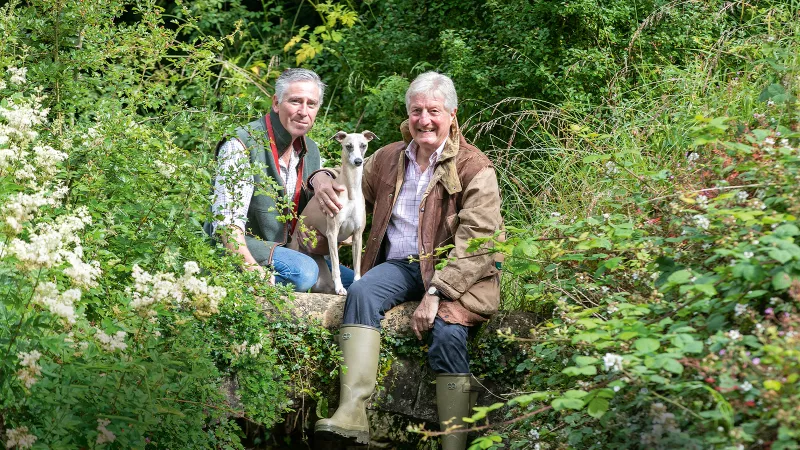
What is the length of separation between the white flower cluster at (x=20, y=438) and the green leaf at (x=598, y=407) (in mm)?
1719

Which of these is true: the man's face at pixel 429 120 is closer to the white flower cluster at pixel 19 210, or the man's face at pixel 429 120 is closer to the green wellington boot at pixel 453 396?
the green wellington boot at pixel 453 396

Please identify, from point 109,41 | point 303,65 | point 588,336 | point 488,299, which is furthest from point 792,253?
point 303,65

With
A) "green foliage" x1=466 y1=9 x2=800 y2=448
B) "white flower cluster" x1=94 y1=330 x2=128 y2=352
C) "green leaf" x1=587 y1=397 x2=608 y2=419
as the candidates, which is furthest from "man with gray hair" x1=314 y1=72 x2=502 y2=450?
"green leaf" x1=587 y1=397 x2=608 y2=419

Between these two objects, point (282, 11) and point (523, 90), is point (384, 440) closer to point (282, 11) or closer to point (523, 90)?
point (523, 90)

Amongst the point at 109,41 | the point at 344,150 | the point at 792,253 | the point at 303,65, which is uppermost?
the point at 303,65

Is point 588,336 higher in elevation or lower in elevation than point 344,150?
lower

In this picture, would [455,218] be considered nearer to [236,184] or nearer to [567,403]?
[236,184]

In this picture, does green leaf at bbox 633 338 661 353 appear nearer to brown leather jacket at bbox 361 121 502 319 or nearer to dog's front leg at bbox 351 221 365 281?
brown leather jacket at bbox 361 121 502 319

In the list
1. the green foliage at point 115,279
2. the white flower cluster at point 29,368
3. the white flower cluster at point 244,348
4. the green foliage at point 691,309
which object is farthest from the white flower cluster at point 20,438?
the green foliage at point 691,309

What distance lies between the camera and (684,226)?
346 cm

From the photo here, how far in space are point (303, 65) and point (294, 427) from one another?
4633mm

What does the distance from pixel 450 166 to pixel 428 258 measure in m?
0.50

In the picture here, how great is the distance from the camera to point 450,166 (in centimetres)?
509

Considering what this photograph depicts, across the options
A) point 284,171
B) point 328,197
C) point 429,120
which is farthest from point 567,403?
point 284,171
